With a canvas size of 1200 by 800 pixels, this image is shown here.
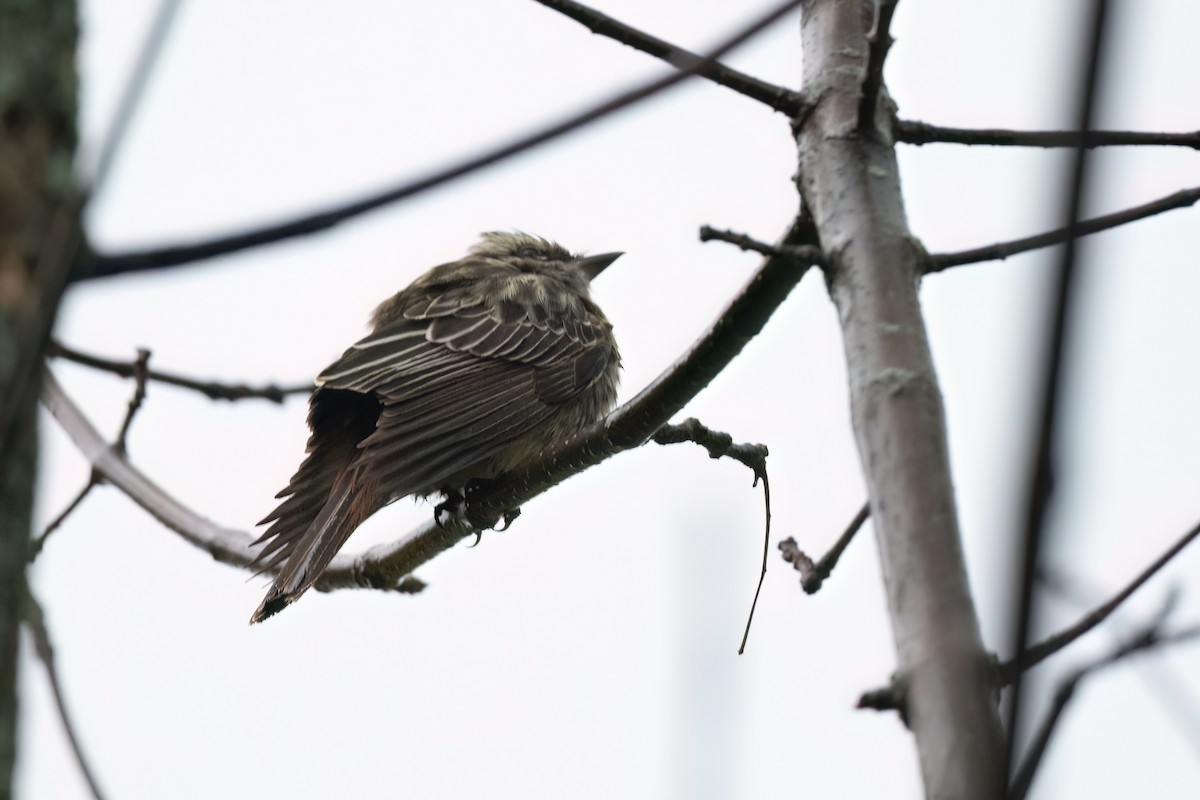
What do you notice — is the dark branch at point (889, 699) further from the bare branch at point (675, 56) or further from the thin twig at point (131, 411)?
the thin twig at point (131, 411)

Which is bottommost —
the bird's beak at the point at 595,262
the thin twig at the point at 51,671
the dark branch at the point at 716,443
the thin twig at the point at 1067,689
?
the thin twig at the point at 1067,689

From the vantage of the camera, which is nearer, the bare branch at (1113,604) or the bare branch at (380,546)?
the bare branch at (1113,604)

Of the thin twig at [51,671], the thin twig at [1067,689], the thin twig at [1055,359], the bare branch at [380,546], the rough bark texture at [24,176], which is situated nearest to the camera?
the thin twig at [1055,359]

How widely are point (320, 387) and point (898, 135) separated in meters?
3.34

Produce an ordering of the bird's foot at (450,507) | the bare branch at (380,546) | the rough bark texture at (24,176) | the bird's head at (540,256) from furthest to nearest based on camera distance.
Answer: the bird's head at (540,256) → the bird's foot at (450,507) → the bare branch at (380,546) → the rough bark texture at (24,176)

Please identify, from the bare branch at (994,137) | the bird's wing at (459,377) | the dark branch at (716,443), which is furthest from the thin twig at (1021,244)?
the bird's wing at (459,377)

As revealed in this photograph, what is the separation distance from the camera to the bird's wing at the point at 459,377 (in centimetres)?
524

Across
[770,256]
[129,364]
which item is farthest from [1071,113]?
[129,364]

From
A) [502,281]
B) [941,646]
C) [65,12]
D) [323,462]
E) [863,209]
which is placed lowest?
[941,646]

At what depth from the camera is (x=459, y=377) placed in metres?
5.85

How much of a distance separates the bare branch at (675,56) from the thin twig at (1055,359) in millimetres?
1734

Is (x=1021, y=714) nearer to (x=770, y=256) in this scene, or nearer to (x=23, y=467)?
(x=770, y=256)

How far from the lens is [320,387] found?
539cm

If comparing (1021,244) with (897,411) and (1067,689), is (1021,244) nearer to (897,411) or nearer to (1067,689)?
(897,411)
